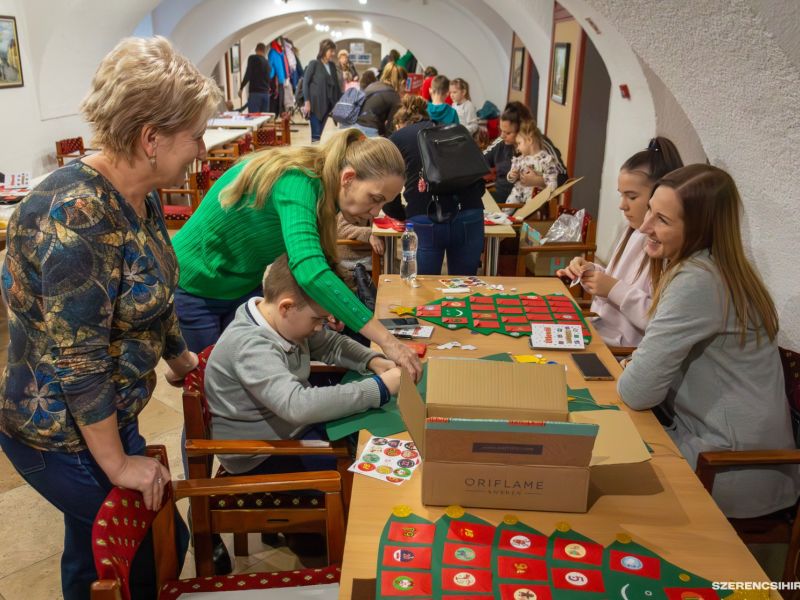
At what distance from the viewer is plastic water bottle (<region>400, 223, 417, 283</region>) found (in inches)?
130

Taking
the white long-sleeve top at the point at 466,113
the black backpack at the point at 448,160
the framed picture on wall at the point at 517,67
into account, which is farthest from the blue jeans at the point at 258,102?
the black backpack at the point at 448,160

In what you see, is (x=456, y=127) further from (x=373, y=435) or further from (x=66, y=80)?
(x=66, y=80)

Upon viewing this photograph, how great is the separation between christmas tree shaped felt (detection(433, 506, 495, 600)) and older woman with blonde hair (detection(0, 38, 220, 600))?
640 millimetres

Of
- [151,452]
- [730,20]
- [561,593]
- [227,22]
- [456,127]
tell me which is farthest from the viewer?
[227,22]

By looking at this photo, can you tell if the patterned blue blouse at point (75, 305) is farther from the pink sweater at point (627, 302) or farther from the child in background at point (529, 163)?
the child in background at point (529, 163)

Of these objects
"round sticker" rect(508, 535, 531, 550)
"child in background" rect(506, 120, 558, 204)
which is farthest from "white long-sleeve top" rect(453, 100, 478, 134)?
"round sticker" rect(508, 535, 531, 550)

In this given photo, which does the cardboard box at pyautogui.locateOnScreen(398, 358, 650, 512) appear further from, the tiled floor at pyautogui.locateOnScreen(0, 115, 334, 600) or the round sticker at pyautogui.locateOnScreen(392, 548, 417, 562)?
the tiled floor at pyautogui.locateOnScreen(0, 115, 334, 600)

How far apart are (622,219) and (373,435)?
167 inches

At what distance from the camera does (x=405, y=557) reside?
1.39 metres

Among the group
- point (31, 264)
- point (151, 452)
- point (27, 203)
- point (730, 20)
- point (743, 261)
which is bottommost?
point (151, 452)

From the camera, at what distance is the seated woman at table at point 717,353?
1.92 metres

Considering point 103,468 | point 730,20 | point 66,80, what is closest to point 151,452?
point 103,468

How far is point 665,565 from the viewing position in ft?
4.54

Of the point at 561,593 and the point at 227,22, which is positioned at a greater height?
the point at 227,22
